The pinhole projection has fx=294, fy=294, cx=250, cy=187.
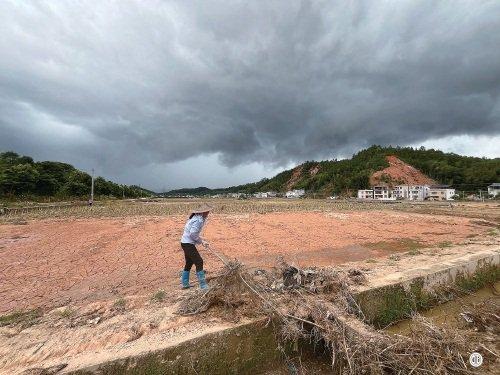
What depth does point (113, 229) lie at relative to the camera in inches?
605

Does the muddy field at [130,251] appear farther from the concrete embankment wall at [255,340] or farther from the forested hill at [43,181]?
the forested hill at [43,181]

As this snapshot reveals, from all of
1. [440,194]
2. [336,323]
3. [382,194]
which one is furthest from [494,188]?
[336,323]

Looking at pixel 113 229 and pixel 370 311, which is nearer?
pixel 370 311

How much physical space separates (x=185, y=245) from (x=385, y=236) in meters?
11.7

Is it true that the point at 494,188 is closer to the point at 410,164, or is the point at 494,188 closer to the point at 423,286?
the point at 410,164

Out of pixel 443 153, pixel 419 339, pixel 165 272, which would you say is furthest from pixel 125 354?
pixel 443 153

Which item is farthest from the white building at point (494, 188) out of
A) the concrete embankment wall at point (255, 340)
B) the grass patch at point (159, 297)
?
the grass patch at point (159, 297)

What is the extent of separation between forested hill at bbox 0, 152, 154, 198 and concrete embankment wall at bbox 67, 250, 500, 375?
43.3 m

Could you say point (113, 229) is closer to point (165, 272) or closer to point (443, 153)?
point (165, 272)

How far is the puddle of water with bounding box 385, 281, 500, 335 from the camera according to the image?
204 inches

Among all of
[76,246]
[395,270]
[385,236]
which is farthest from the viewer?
[385,236]

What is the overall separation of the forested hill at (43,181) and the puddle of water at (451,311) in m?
44.7

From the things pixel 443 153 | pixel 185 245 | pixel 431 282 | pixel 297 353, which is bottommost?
pixel 297 353

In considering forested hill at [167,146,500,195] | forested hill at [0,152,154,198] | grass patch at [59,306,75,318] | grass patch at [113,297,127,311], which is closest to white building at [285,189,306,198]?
forested hill at [167,146,500,195]
